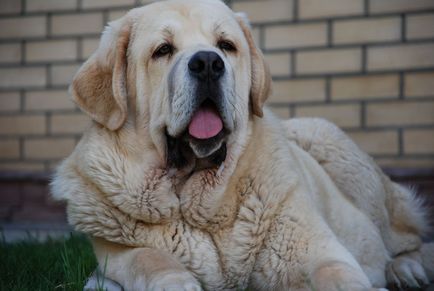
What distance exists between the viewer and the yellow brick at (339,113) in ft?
16.9

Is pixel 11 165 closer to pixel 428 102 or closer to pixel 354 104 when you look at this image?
pixel 354 104

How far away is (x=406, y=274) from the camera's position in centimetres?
345

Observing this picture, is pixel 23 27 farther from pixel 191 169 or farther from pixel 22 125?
pixel 191 169

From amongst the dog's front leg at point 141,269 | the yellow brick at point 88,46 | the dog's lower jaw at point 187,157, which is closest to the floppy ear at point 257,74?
the dog's lower jaw at point 187,157

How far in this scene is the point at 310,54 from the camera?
206 inches

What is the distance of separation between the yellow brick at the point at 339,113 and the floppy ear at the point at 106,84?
2.42 metres

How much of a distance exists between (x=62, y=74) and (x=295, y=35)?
1.91 metres

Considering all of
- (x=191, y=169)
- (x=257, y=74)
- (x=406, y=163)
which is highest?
(x=257, y=74)

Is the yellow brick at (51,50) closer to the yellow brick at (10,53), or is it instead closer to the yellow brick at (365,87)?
the yellow brick at (10,53)

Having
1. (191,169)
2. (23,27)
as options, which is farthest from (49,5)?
(191,169)

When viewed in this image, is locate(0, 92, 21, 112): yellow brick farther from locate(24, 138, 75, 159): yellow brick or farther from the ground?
the ground

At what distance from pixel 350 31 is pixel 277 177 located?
246 centimetres

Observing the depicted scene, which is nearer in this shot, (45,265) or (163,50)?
(163,50)

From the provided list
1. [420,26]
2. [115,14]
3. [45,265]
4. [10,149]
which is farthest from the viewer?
[10,149]
